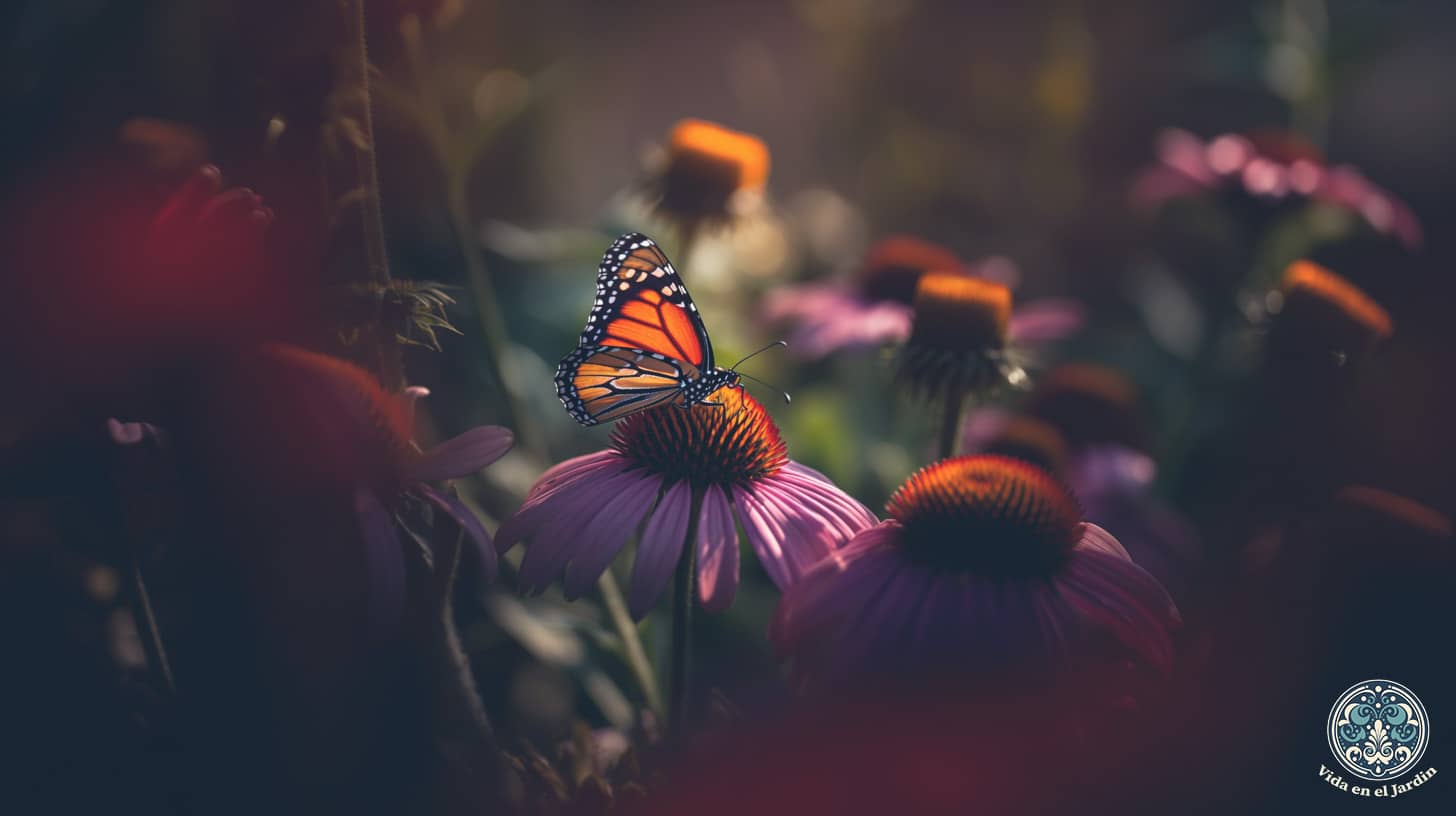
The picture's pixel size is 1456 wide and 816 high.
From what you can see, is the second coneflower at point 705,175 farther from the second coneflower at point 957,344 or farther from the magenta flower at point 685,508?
the magenta flower at point 685,508

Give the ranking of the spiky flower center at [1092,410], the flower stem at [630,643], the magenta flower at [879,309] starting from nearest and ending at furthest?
the flower stem at [630,643]
the magenta flower at [879,309]
the spiky flower center at [1092,410]

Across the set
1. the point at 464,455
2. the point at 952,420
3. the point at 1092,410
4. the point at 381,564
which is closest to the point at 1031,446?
the point at 952,420

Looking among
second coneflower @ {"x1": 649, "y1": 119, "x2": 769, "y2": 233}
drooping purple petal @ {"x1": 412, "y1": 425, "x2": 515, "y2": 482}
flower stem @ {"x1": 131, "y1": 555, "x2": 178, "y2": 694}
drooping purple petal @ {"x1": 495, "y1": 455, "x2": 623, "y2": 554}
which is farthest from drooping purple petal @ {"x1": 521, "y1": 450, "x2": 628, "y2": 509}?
second coneflower @ {"x1": 649, "y1": 119, "x2": 769, "y2": 233}

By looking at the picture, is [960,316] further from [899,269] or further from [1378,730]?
[1378,730]

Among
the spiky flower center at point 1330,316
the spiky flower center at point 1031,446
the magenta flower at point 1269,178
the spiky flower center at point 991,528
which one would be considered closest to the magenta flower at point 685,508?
the spiky flower center at point 991,528

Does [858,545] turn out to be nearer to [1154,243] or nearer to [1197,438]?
[1197,438]

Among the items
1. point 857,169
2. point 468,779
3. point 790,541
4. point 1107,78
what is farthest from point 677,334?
point 1107,78

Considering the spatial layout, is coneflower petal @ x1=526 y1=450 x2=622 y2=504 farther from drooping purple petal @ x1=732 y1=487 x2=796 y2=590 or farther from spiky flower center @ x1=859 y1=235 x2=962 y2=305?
spiky flower center @ x1=859 y1=235 x2=962 y2=305

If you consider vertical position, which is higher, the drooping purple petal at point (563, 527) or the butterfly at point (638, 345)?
the butterfly at point (638, 345)
